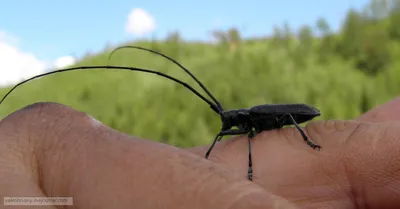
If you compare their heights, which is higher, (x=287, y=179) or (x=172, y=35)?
(x=172, y=35)

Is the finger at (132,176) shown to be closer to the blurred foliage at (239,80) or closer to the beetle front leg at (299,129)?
the beetle front leg at (299,129)

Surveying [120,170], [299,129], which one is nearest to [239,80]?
[299,129]

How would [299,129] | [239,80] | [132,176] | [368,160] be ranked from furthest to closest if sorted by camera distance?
[239,80] → [299,129] → [368,160] → [132,176]

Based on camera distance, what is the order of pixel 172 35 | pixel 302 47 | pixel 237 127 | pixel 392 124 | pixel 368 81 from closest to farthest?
pixel 392 124 → pixel 237 127 → pixel 368 81 → pixel 302 47 → pixel 172 35

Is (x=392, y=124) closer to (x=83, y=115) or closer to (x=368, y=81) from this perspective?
(x=83, y=115)

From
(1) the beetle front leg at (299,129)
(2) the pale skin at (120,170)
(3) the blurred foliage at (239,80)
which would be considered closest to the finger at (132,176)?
(2) the pale skin at (120,170)

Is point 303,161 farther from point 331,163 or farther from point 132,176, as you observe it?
point 132,176

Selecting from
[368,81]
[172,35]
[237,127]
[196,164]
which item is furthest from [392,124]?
[172,35]
